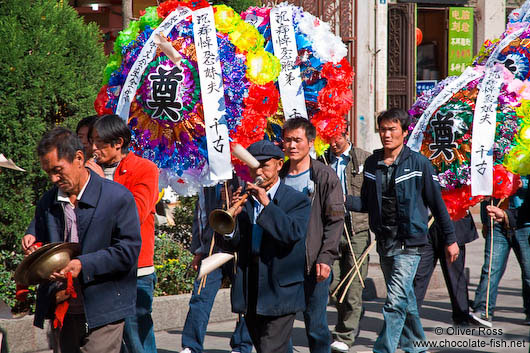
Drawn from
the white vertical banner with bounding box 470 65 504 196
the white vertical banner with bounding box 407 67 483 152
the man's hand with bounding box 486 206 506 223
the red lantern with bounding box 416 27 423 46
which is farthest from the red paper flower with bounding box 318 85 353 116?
the red lantern with bounding box 416 27 423 46

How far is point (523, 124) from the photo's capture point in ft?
22.1

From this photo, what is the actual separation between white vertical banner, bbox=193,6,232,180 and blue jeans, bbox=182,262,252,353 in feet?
3.78

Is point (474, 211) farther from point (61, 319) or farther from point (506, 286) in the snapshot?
point (61, 319)

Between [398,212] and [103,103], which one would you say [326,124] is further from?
[103,103]

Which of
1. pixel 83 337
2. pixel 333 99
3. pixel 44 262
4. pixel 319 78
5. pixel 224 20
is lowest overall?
pixel 83 337

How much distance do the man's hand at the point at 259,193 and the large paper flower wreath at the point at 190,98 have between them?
961 mm

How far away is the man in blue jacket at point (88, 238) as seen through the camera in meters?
4.17

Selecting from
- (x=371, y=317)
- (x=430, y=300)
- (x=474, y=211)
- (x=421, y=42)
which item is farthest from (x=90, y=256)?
(x=421, y=42)

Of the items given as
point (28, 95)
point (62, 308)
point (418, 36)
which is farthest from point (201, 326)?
point (418, 36)

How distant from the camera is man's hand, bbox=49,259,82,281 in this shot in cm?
405

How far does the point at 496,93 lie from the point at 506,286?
12.5ft

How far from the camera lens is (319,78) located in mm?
6219

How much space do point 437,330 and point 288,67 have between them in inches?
117

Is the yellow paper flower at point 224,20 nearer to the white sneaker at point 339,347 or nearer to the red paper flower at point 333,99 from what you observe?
the red paper flower at point 333,99
